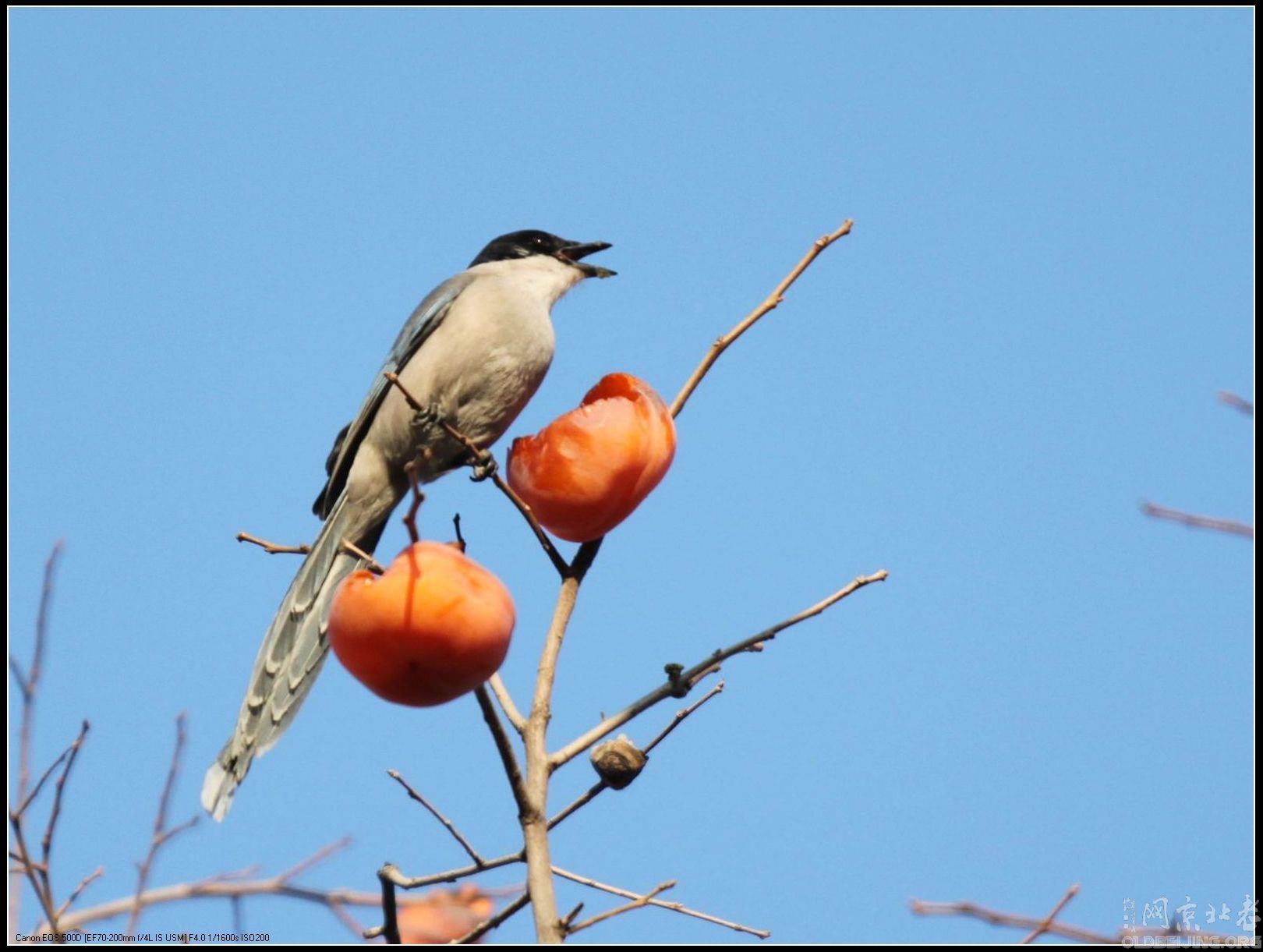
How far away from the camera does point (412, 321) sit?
4617 millimetres

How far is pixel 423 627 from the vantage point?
6.93ft

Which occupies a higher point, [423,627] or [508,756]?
[423,627]

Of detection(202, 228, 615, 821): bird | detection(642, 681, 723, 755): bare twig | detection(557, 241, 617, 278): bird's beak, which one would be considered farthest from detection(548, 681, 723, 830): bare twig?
detection(557, 241, 617, 278): bird's beak

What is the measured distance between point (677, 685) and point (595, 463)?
2.02 feet

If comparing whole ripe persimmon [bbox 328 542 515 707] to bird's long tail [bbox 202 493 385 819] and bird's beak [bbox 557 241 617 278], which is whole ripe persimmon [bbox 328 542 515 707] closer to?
bird's long tail [bbox 202 493 385 819]

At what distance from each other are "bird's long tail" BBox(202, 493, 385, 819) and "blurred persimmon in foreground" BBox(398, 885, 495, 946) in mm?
496

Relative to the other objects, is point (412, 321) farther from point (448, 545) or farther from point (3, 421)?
point (448, 545)

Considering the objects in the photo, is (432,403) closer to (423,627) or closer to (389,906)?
(423,627)

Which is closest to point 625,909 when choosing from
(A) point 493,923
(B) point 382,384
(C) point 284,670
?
(A) point 493,923

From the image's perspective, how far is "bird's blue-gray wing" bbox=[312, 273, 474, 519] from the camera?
4.30 m

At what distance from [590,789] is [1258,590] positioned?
106cm

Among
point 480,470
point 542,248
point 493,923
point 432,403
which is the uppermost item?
point 542,248

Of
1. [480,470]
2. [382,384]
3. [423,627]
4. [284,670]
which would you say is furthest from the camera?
[382,384]

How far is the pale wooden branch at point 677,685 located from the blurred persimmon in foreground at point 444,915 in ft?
2.38
